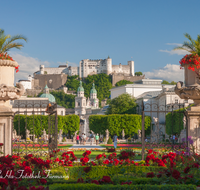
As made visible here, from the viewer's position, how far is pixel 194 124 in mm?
11109

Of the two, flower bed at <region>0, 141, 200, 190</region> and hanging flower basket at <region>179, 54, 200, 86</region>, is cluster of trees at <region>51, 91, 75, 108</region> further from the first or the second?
flower bed at <region>0, 141, 200, 190</region>

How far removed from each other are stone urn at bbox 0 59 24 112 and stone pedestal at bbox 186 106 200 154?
5760 millimetres

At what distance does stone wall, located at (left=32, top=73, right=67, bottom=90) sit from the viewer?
143925mm

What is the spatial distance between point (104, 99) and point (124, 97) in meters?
73.9

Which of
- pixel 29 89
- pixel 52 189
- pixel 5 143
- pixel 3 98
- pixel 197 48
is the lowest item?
pixel 52 189

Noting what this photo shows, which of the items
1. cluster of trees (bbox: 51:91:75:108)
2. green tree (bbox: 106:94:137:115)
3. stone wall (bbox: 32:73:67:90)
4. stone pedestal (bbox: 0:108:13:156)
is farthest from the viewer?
stone wall (bbox: 32:73:67:90)

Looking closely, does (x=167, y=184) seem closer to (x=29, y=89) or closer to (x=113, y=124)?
(x=113, y=124)

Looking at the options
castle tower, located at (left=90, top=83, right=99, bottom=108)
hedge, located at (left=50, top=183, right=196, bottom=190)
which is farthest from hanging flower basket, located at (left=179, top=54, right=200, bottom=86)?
castle tower, located at (left=90, top=83, right=99, bottom=108)

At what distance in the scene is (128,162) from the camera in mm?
9820

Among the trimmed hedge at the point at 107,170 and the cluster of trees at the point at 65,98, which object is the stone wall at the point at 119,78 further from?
the trimmed hedge at the point at 107,170

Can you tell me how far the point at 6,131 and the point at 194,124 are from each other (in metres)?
6.28

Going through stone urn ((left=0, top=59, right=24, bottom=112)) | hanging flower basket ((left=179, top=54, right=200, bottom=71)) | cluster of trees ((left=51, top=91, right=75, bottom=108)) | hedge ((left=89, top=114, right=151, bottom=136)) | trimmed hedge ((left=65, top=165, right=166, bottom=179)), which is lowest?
trimmed hedge ((left=65, top=165, right=166, bottom=179))

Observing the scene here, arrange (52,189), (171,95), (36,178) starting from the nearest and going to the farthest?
(52,189)
(36,178)
(171,95)

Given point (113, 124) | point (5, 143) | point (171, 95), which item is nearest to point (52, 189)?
point (5, 143)
